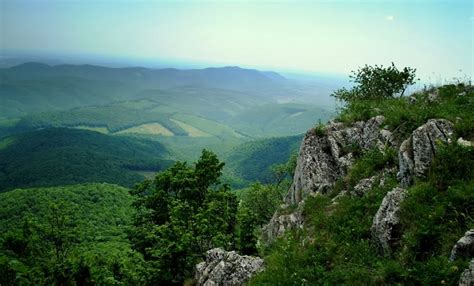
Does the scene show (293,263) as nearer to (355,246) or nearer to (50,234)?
(355,246)

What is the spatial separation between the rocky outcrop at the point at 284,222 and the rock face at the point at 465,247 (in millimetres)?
8266

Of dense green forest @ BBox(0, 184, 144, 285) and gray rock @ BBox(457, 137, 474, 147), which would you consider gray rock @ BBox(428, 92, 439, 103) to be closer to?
gray rock @ BBox(457, 137, 474, 147)

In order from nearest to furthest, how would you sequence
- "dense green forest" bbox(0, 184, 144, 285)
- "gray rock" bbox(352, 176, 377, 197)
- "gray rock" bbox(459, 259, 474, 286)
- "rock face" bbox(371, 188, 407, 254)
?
"gray rock" bbox(459, 259, 474, 286) < "rock face" bbox(371, 188, 407, 254) < "gray rock" bbox(352, 176, 377, 197) < "dense green forest" bbox(0, 184, 144, 285)

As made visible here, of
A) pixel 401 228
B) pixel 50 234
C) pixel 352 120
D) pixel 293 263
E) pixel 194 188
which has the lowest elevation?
pixel 50 234

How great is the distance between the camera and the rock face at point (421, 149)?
13922 mm

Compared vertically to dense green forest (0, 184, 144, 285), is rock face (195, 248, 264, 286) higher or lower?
higher

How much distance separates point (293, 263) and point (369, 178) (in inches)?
232

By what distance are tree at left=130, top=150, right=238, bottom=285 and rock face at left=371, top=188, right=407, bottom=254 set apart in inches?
457

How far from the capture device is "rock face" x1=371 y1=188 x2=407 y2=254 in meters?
12.3

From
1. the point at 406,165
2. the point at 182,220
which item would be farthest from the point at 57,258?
the point at 406,165

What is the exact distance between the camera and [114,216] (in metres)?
107

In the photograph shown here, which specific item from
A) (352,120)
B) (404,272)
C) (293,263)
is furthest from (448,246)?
(352,120)

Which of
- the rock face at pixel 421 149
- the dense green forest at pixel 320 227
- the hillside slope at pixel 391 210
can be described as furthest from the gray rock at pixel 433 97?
the rock face at pixel 421 149

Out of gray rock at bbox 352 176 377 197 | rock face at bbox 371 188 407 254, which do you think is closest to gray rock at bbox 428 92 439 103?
gray rock at bbox 352 176 377 197
